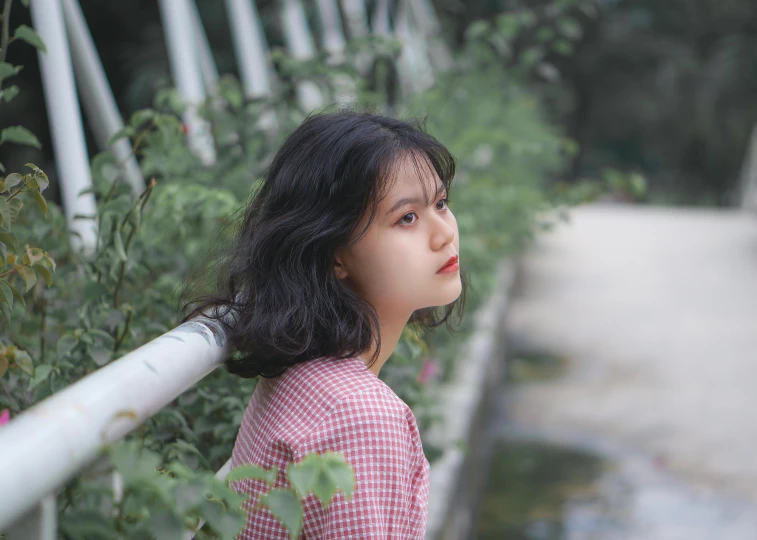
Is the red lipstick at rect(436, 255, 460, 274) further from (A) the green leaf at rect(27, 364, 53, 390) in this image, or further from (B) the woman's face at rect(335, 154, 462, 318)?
(A) the green leaf at rect(27, 364, 53, 390)

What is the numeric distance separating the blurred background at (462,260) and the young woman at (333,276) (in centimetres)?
17

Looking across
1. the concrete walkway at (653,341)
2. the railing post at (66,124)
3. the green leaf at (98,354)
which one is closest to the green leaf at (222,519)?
the green leaf at (98,354)

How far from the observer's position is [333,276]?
133 cm

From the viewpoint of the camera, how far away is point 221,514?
0.81 meters

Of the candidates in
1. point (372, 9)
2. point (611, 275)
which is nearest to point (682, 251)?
point (611, 275)

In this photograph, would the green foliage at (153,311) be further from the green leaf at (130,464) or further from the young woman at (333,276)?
the young woman at (333,276)

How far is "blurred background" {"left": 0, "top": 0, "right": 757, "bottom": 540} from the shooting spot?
160 cm

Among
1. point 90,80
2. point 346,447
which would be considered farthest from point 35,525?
point 90,80

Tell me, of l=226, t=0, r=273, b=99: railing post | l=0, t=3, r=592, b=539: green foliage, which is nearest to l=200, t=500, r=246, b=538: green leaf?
l=0, t=3, r=592, b=539: green foliage

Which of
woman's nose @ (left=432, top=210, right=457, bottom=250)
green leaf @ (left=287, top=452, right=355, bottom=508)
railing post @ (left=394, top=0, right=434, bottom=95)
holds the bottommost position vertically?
railing post @ (left=394, top=0, right=434, bottom=95)

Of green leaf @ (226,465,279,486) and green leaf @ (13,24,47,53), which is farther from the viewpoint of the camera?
green leaf @ (13,24,47,53)

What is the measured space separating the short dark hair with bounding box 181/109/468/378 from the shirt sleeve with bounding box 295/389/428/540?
15 centimetres

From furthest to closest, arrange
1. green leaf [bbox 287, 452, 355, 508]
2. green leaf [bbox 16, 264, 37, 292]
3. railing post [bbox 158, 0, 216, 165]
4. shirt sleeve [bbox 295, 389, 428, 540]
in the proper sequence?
railing post [bbox 158, 0, 216, 165], green leaf [bbox 16, 264, 37, 292], shirt sleeve [bbox 295, 389, 428, 540], green leaf [bbox 287, 452, 355, 508]

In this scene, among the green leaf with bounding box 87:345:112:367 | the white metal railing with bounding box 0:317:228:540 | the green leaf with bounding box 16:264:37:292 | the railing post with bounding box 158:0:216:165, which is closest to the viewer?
the white metal railing with bounding box 0:317:228:540
